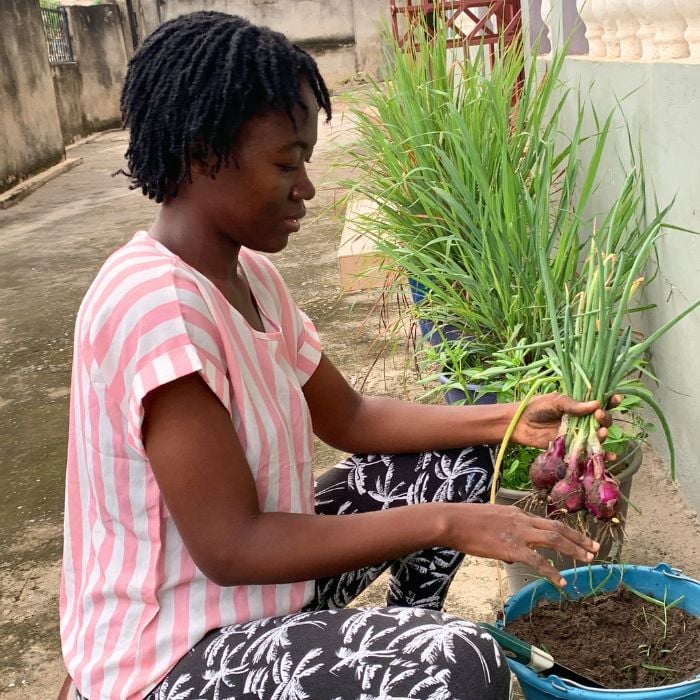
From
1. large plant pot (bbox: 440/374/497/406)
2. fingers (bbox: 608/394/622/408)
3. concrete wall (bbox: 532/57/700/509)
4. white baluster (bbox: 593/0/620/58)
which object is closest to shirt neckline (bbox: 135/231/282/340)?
fingers (bbox: 608/394/622/408)

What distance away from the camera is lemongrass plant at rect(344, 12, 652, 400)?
2480mm

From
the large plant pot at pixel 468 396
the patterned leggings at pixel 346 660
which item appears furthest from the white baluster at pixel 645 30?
the patterned leggings at pixel 346 660

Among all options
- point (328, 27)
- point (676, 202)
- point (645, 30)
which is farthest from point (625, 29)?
point (328, 27)

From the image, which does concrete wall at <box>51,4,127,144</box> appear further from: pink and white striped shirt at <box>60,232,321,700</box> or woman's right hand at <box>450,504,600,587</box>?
woman's right hand at <box>450,504,600,587</box>

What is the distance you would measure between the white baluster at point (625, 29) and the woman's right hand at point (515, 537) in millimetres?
1672

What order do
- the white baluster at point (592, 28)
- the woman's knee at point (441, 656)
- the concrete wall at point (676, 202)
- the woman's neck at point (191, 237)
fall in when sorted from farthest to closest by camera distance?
the white baluster at point (592, 28)
the concrete wall at point (676, 202)
the woman's neck at point (191, 237)
the woman's knee at point (441, 656)

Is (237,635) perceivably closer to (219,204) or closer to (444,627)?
(444,627)

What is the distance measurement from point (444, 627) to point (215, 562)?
324 millimetres

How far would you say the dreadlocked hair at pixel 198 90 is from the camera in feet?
4.50

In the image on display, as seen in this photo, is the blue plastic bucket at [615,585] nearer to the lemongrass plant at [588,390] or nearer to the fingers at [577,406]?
the lemongrass plant at [588,390]

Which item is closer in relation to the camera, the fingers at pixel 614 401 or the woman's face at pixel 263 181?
the woman's face at pixel 263 181

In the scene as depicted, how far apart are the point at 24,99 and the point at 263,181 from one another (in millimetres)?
10828

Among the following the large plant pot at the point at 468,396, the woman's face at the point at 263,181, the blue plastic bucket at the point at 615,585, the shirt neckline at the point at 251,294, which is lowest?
the blue plastic bucket at the point at 615,585

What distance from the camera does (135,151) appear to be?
4.76ft
